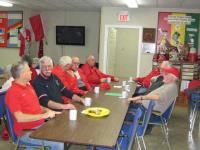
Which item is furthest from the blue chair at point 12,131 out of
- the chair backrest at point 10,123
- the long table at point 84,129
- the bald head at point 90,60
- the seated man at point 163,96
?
the bald head at point 90,60

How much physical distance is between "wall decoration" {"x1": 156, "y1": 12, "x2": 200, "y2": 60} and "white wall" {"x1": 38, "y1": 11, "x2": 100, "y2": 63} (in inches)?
94.3

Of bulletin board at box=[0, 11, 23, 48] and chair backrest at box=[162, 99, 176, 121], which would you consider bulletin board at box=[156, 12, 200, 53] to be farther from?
bulletin board at box=[0, 11, 23, 48]

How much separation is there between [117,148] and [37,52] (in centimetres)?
785

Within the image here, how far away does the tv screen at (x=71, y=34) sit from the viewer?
32.3ft

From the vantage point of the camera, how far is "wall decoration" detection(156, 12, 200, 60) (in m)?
8.16

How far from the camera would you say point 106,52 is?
8.63m

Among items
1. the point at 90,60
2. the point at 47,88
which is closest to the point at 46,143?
the point at 47,88

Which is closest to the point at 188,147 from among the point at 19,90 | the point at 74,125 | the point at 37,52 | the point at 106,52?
the point at 74,125

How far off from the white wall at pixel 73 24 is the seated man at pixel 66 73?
16.9 ft

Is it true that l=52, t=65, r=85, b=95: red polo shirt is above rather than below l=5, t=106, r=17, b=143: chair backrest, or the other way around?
above

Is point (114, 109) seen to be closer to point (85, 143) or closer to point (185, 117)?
point (85, 143)

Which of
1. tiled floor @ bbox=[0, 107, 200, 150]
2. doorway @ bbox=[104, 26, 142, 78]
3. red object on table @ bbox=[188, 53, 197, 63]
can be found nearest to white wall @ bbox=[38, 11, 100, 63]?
doorway @ bbox=[104, 26, 142, 78]

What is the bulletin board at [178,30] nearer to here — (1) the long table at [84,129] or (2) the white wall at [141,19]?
(2) the white wall at [141,19]

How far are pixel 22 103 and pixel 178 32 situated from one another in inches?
243
